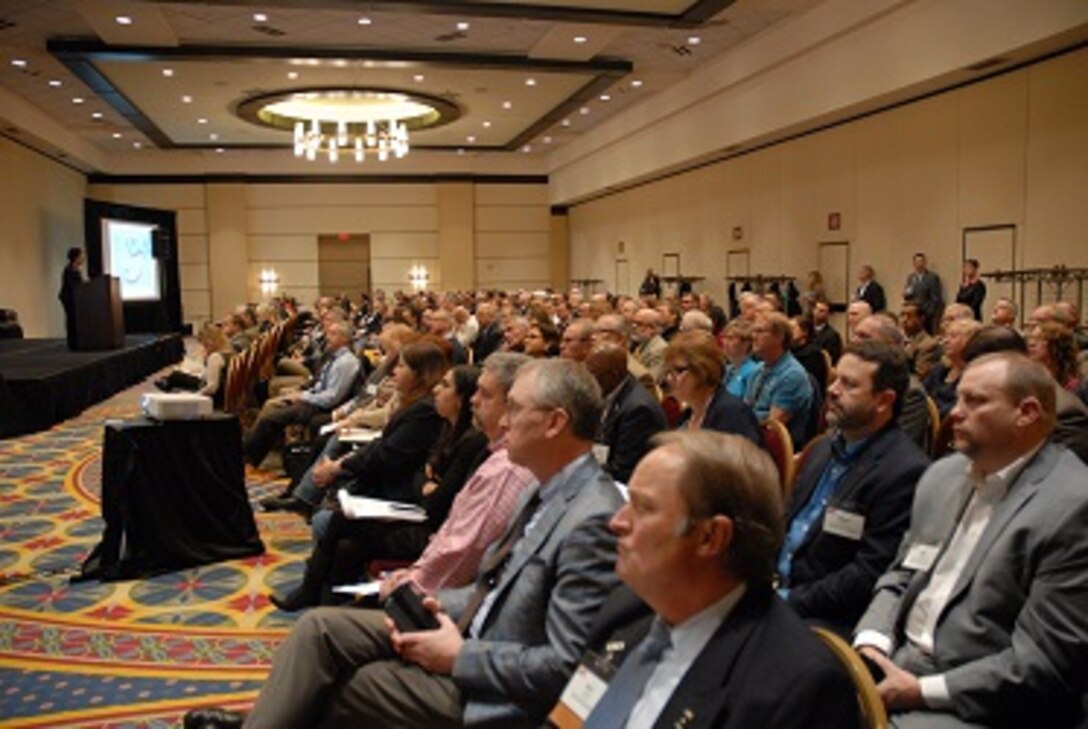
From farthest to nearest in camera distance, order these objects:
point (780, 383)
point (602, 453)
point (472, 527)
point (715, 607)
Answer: point (780, 383), point (602, 453), point (472, 527), point (715, 607)

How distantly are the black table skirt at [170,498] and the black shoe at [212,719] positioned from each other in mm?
2113

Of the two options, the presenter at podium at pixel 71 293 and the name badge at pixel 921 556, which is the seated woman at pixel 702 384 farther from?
the presenter at podium at pixel 71 293

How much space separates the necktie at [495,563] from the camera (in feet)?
7.78

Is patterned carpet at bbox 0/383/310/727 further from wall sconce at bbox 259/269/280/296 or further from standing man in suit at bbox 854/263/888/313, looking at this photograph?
wall sconce at bbox 259/269/280/296

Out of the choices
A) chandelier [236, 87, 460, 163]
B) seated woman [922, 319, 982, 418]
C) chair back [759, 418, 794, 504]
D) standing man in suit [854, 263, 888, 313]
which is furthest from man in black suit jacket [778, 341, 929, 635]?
chandelier [236, 87, 460, 163]

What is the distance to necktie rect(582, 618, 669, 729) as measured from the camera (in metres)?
1.54

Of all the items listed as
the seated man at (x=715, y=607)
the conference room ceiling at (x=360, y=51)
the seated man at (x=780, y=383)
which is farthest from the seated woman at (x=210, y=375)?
the seated man at (x=715, y=607)

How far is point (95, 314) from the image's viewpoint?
12539mm

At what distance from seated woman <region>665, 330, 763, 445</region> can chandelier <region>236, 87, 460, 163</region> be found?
12.8 m

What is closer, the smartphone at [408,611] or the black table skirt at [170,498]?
the smartphone at [408,611]

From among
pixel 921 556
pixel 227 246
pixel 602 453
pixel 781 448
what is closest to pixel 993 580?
pixel 921 556

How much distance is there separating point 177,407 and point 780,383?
3.03 metres

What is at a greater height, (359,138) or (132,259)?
(359,138)

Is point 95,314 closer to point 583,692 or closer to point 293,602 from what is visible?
point 293,602
